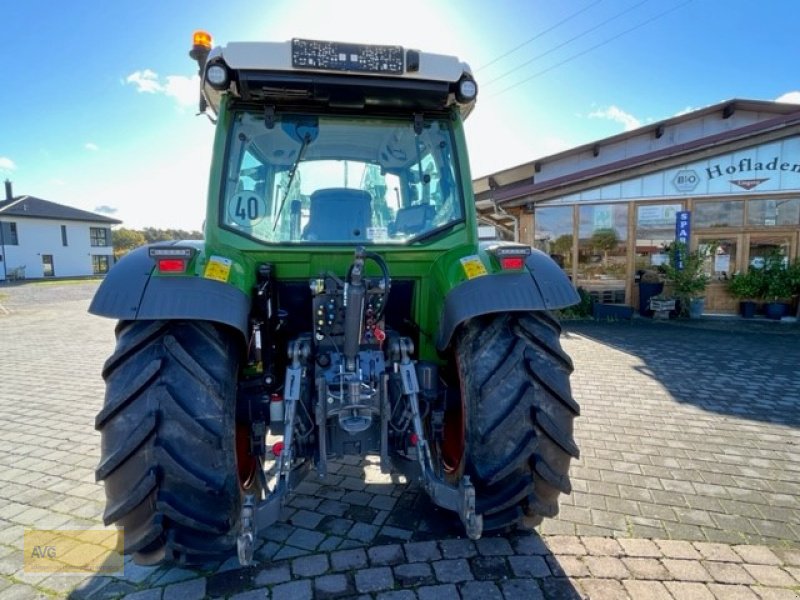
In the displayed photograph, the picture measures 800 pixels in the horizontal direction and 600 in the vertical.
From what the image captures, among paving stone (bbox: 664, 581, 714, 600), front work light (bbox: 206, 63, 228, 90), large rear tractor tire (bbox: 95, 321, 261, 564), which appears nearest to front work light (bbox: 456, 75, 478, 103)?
front work light (bbox: 206, 63, 228, 90)

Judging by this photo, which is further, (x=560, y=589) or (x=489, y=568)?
(x=489, y=568)

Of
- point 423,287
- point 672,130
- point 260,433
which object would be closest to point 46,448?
point 260,433

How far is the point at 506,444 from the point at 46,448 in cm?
407

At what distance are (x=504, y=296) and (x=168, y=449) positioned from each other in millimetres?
1607

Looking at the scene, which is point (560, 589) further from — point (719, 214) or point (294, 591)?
point (719, 214)

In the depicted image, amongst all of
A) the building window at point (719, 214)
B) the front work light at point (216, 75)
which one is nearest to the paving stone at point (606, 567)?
the front work light at point (216, 75)

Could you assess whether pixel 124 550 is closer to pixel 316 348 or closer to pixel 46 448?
pixel 316 348

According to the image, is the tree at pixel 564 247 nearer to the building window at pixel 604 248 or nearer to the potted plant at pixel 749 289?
the building window at pixel 604 248

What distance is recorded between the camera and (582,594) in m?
2.22

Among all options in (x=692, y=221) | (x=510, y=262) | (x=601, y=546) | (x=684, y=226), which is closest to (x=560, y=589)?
(x=601, y=546)

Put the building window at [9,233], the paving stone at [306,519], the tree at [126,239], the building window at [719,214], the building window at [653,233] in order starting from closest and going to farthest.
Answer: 1. the paving stone at [306,519]
2. the building window at [719,214]
3. the building window at [653,233]
4. the building window at [9,233]
5. the tree at [126,239]

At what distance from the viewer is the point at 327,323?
101 inches

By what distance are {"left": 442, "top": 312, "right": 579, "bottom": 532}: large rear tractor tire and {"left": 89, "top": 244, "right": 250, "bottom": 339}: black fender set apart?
1135mm

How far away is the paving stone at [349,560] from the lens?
2408 mm
